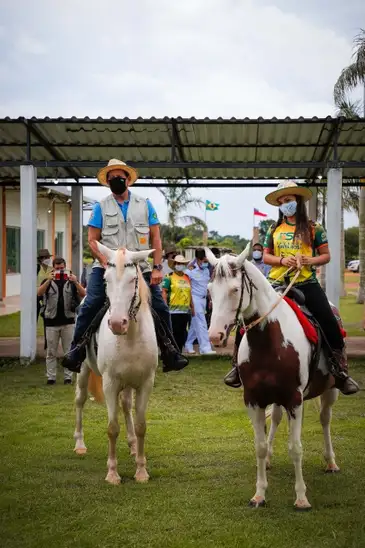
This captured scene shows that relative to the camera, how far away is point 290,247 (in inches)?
239

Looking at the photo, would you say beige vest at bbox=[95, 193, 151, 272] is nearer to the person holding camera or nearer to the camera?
the person holding camera

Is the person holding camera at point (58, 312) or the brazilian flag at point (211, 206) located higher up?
the brazilian flag at point (211, 206)

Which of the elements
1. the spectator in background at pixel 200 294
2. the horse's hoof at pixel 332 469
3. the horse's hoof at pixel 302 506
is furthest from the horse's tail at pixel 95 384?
the spectator in background at pixel 200 294

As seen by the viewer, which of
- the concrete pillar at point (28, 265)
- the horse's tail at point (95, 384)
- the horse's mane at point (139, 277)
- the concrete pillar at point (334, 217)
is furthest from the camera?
the concrete pillar at point (28, 265)

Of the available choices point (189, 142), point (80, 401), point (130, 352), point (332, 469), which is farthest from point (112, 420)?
point (189, 142)

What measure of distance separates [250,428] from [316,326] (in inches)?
97.2

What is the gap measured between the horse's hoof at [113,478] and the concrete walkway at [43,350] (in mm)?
7424

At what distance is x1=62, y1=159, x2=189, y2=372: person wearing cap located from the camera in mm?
6586

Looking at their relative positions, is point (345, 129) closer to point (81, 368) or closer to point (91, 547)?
point (81, 368)

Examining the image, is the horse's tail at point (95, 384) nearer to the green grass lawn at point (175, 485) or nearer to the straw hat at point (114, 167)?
the green grass lawn at point (175, 485)

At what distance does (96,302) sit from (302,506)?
267 centimetres

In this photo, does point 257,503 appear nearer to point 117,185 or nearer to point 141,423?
point 141,423

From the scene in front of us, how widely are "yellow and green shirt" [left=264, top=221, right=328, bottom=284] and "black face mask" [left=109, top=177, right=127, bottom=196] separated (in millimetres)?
1465

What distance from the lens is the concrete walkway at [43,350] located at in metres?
13.4
